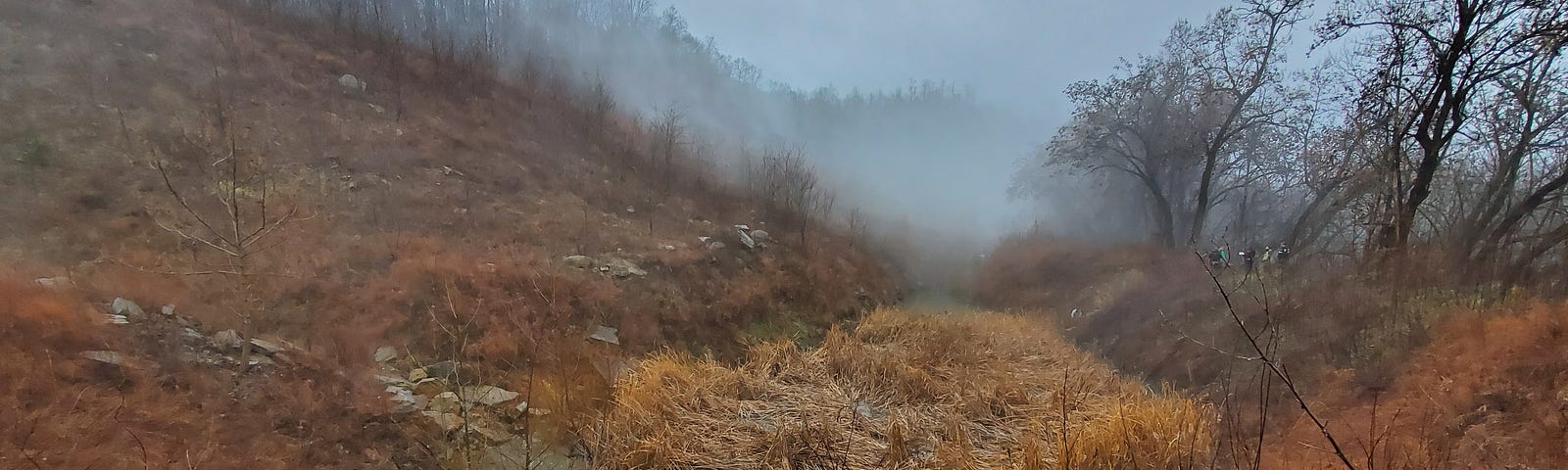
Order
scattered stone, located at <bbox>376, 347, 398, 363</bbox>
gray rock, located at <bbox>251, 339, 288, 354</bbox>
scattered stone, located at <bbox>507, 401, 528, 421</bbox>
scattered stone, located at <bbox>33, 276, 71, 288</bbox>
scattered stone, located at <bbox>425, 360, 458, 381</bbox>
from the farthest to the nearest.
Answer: scattered stone, located at <bbox>376, 347, 398, 363</bbox>, scattered stone, located at <bbox>425, 360, 458, 381</bbox>, scattered stone, located at <bbox>507, 401, 528, 421</bbox>, gray rock, located at <bbox>251, 339, 288, 354</bbox>, scattered stone, located at <bbox>33, 276, 71, 288</bbox>

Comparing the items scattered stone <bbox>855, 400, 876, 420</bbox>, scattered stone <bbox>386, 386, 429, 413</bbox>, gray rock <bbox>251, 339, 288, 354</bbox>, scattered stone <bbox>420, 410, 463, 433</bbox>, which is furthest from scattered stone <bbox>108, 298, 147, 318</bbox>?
scattered stone <bbox>855, 400, 876, 420</bbox>

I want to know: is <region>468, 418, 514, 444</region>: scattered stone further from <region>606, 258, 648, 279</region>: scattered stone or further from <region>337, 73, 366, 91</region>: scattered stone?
<region>337, 73, 366, 91</region>: scattered stone

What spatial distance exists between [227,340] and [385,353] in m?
1.39

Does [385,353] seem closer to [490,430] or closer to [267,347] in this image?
[267,347]

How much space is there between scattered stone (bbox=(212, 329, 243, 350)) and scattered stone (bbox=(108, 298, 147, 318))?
0.54 meters

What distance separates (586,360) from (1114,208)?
2851cm

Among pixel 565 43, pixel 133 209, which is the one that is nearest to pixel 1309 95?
pixel 133 209

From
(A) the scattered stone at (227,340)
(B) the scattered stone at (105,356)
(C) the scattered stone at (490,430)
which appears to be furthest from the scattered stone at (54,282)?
(C) the scattered stone at (490,430)

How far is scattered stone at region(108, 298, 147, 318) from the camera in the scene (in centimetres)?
484

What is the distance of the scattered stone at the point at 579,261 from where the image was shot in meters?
10.5

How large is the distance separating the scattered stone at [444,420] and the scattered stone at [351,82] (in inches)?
572

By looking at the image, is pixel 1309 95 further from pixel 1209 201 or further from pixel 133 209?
pixel 133 209

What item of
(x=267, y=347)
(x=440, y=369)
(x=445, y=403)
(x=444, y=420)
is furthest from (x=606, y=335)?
(x=267, y=347)

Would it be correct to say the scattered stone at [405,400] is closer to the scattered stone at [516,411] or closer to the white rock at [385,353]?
the scattered stone at [516,411]
